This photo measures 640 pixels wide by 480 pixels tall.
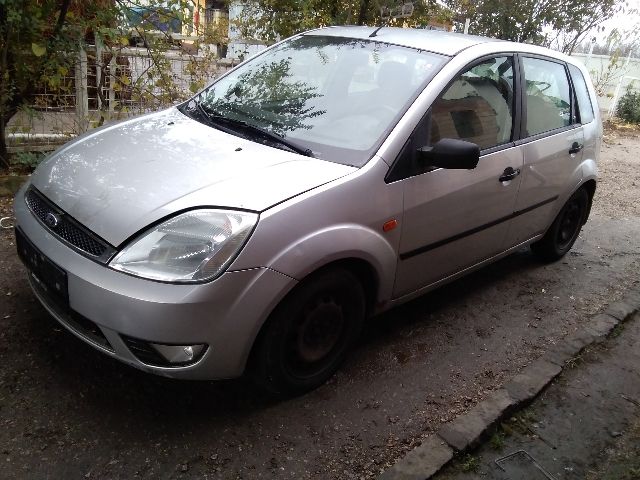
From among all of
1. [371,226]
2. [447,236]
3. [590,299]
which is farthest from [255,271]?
[590,299]

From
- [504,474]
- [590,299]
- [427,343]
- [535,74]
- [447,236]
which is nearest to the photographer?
[504,474]

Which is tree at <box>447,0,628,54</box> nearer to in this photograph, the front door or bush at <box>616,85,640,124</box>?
bush at <box>616,85,640,124</box>

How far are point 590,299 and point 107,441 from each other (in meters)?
3.50

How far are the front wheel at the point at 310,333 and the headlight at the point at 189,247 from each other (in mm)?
377

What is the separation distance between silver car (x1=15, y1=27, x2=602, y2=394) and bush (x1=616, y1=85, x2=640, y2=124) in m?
12.3

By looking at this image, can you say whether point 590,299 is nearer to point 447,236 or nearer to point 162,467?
point 447,236

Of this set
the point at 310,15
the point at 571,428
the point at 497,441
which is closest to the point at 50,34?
the point at 310,15

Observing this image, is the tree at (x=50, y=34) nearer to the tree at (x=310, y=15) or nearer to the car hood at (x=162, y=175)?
the tree at (x=310, y=15)

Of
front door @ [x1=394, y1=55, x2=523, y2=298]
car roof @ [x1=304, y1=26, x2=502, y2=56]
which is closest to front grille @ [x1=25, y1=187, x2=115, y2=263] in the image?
front door @ [x1=394, y1=55, x2=523, y2=298]

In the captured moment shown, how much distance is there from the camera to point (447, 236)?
10.0 feet

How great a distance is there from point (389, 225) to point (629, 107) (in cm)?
1423

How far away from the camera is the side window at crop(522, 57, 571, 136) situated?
363 centimetres

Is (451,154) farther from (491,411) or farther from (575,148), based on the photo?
(575,148)

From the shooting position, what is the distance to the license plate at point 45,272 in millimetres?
2246
